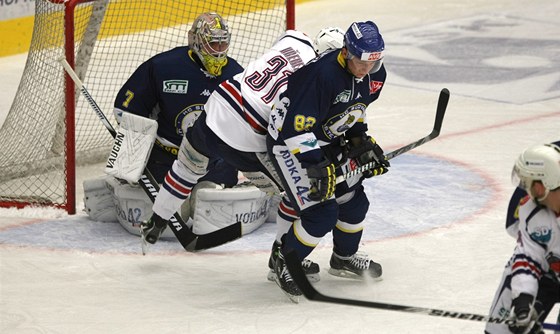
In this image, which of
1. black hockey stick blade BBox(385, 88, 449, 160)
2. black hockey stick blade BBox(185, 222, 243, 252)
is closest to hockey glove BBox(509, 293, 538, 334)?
black hockey stick blade BBox(385, 88, 449, 160)

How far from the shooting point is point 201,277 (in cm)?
445

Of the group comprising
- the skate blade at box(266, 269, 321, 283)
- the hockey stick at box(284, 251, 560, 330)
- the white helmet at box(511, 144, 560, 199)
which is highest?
the white helmet at box(511, 144, 560, 199)

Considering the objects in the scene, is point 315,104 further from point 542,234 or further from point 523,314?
point 523,314

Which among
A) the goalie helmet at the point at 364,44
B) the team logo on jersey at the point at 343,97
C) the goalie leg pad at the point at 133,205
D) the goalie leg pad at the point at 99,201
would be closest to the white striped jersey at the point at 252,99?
the team logo on jersey at the point at 343,97

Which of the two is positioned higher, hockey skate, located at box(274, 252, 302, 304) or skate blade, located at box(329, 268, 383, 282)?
hockey skate, located at box(274, 252, 302, 304)

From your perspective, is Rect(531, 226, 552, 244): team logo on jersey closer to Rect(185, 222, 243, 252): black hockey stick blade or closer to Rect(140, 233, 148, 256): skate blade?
Rect(185, 222, 243, 252): black hockey stick blade

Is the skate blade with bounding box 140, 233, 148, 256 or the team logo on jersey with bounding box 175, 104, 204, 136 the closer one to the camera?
the skate blade with bounding box 140, 233, 148, 256

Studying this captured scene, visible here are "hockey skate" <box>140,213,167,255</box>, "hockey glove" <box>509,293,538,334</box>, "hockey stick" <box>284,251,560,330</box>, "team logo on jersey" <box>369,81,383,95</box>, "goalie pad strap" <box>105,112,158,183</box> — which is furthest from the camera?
"goalie pad strap" <box>105,112,158,183</box>

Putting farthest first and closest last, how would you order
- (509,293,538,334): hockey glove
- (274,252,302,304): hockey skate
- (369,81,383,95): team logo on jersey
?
1. (369,81,383,95): team logo on jersey
2. (274,252,302,304): hockey skate
3. (509,293,538,334): hockey glove

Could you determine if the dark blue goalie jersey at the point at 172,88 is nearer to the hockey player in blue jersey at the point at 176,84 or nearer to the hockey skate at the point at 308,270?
the hockey player in blue jersey at the point at 176,84

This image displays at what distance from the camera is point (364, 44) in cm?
393

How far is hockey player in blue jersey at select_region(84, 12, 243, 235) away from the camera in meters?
4.82

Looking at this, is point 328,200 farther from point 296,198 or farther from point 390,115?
point 390,115

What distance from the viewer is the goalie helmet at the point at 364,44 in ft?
12.9
